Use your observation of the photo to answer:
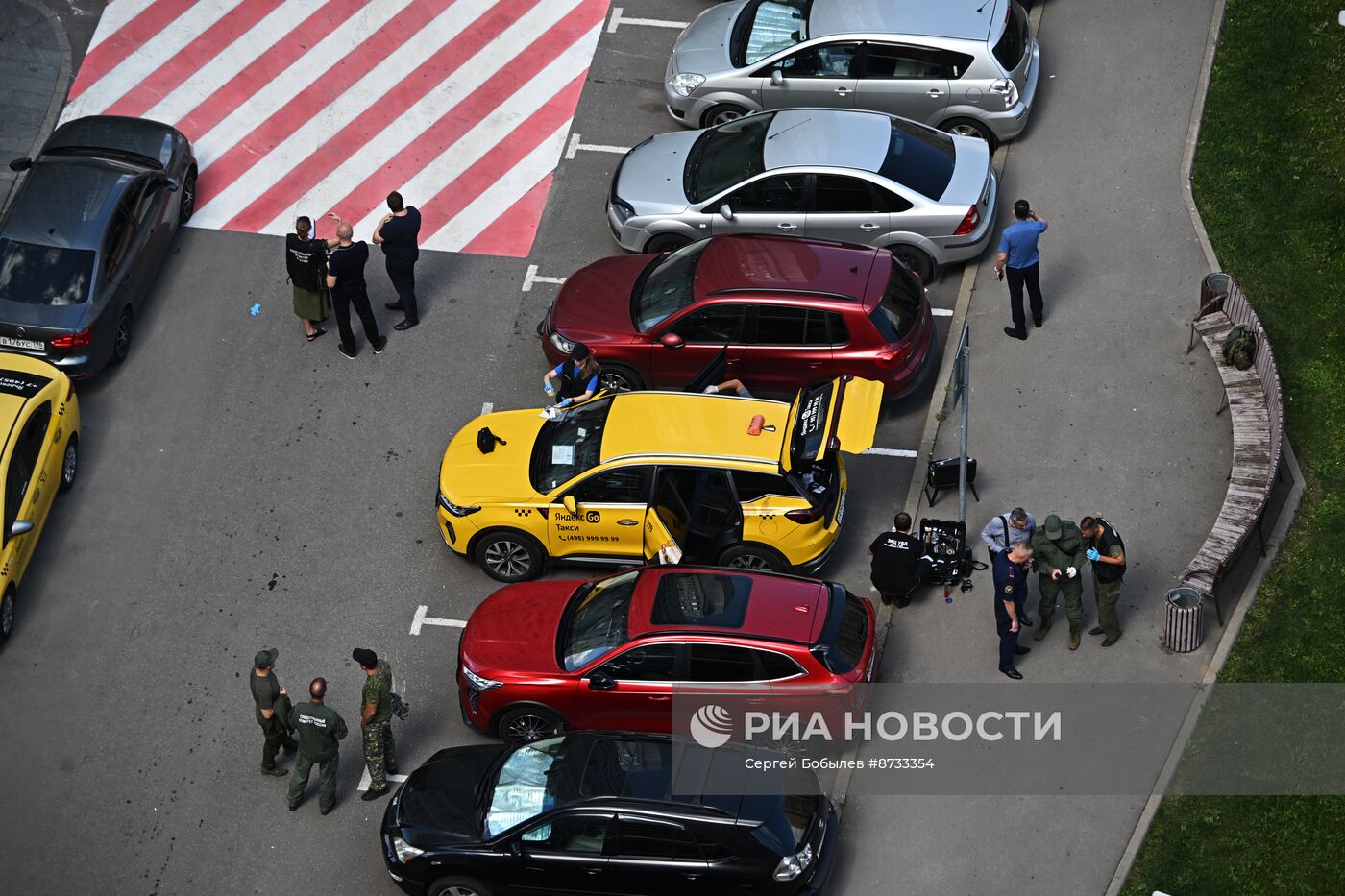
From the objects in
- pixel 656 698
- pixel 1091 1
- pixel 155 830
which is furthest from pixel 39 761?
pixel 1091 1

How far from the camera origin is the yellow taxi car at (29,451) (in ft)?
52.7

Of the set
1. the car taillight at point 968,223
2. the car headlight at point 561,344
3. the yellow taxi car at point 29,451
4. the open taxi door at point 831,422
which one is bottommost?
the yellow taxi car at point 29,451

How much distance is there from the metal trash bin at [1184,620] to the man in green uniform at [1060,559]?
92 cm

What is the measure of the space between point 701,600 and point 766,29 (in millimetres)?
9542

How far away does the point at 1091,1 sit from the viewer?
22391 millimetres

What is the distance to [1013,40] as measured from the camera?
20.1 metres

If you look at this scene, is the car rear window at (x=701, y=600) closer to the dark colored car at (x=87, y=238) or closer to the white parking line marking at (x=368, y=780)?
the white parking line marking at (x=368, y=780)

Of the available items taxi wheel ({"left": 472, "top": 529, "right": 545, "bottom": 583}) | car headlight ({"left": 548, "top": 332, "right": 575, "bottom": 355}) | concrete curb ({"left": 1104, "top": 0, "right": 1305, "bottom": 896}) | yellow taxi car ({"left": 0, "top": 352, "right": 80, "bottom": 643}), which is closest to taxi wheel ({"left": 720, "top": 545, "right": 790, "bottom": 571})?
taxi wheel ({"left": 472, "top": 529, "right": 545, "bottom": 583})

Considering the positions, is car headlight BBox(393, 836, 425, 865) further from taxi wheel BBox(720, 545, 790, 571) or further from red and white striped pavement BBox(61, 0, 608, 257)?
red and white striped pavement BBox(61, 0, 608, 257)

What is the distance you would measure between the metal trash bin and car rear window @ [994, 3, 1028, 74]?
7.98m

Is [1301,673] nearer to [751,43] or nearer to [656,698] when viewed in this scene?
[656,698]

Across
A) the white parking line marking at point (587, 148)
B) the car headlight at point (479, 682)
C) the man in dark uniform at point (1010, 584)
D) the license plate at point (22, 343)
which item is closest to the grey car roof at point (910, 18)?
the white parking line marking at point (587, 148)

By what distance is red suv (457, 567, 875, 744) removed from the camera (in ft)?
46.1

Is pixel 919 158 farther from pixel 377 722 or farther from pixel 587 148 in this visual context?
pixel 377 722
